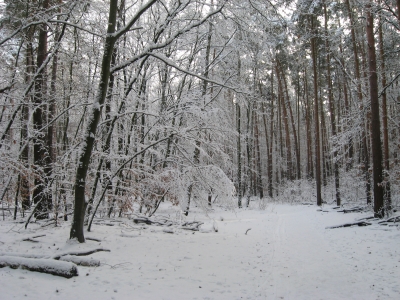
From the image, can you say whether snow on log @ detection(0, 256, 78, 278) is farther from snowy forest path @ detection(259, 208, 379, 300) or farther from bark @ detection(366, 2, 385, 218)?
bark @ detection(366, 2, 385, 218)

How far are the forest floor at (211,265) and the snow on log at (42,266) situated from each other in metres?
0.08

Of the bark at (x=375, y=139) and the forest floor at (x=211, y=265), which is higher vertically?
the bark at (x=375, y=139)

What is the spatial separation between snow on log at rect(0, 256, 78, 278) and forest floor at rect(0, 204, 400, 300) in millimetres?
81

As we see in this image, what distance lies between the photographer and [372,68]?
9969 mm

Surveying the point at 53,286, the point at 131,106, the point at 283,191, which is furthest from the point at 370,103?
the point at 283,191

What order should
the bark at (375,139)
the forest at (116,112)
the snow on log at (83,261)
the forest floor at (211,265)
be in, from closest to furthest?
1. the forest floor at (211,265)
2. the snow on log at (83,261)
3. the forest at (116,112)
4. the bark at (375,139)

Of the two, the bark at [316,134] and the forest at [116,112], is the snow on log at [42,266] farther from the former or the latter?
the bark at [316,134]

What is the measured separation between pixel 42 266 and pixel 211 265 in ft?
9.85

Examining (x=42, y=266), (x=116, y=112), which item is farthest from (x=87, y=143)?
(x=42, y=266)

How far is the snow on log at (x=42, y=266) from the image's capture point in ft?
13.0

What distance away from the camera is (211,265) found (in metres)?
5.45

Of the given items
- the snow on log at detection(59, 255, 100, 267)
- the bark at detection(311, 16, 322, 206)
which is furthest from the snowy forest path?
the bark at detection(311, 16, 322, 206)

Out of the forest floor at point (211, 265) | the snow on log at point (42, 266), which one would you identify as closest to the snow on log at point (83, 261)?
the forest floor at point (211, 265)

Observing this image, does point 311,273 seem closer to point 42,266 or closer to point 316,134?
point 42,266
